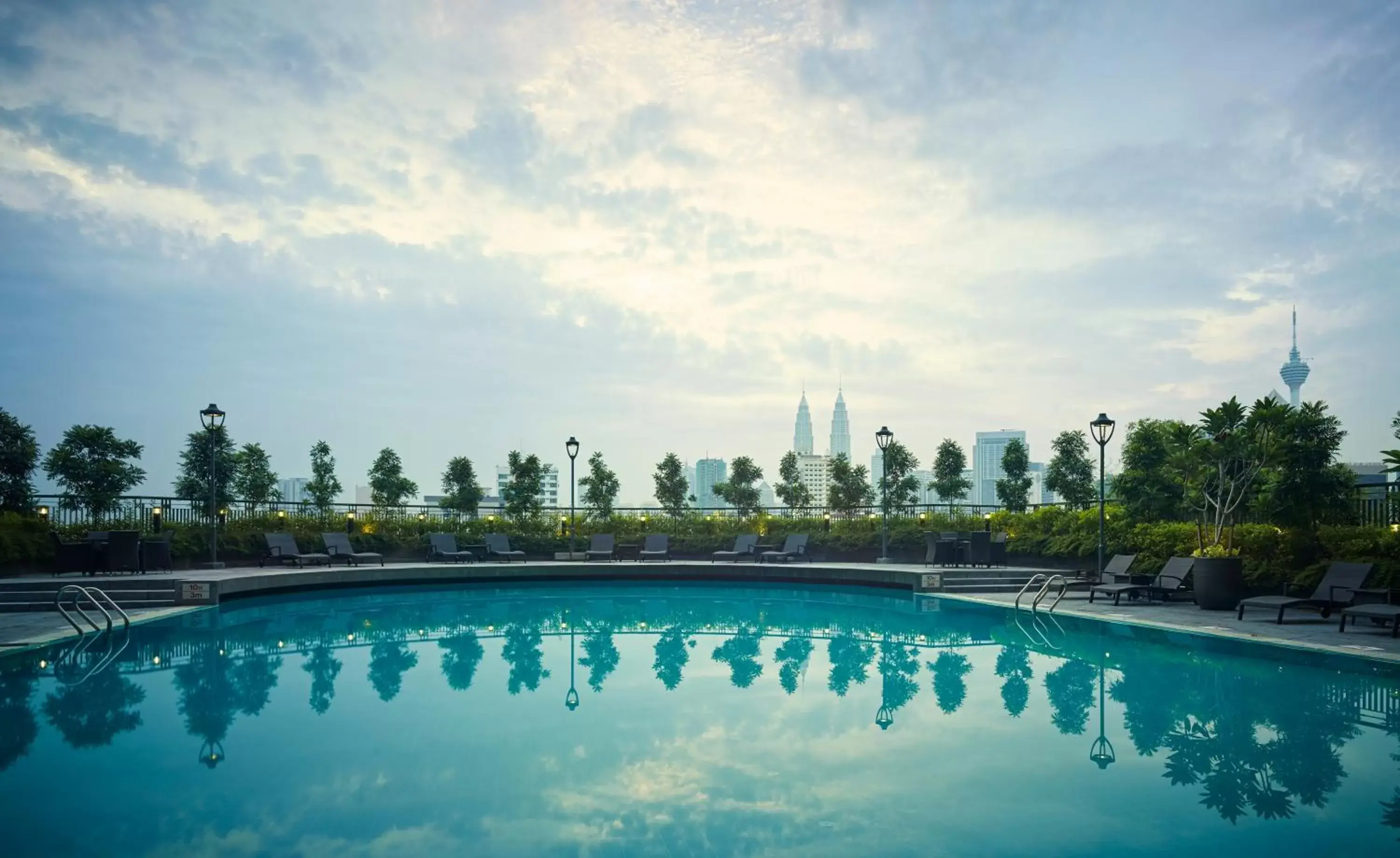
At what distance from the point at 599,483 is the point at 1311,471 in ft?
58.0

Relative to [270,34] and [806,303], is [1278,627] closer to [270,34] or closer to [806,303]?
[806,303]

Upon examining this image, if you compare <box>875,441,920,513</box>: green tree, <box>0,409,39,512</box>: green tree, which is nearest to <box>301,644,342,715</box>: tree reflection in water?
<box>0,409,39,512</box>: green tree

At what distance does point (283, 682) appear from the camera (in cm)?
735

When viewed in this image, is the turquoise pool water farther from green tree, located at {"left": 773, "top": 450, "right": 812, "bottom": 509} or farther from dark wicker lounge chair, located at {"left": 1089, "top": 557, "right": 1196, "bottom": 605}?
green tree, located at {"left": 773, "top": 450, "right": 812, "bottom": 509}

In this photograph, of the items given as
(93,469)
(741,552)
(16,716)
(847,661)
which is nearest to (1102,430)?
(741,552)

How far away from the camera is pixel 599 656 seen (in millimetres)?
8914

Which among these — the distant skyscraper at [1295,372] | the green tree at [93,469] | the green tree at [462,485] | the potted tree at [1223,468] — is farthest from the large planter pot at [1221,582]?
the distant skyscraper at [1295,372]

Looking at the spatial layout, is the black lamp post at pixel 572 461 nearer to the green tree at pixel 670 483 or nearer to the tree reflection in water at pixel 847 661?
the green tree at pixel 670 483

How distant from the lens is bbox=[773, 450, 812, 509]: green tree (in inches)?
1069

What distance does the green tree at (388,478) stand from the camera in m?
26.0

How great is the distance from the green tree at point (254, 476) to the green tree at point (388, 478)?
2.87m

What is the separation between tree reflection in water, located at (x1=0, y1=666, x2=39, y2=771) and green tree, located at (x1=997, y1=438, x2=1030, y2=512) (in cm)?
2474

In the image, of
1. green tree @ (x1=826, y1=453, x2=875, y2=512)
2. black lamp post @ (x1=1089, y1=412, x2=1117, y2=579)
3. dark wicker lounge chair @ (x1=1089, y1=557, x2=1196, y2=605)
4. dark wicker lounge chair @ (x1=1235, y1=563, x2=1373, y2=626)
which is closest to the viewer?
dark wicker lounge chair @ (x1=1235, y1=563, x2=1373, y2=626)

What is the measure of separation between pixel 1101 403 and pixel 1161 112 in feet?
24.3
